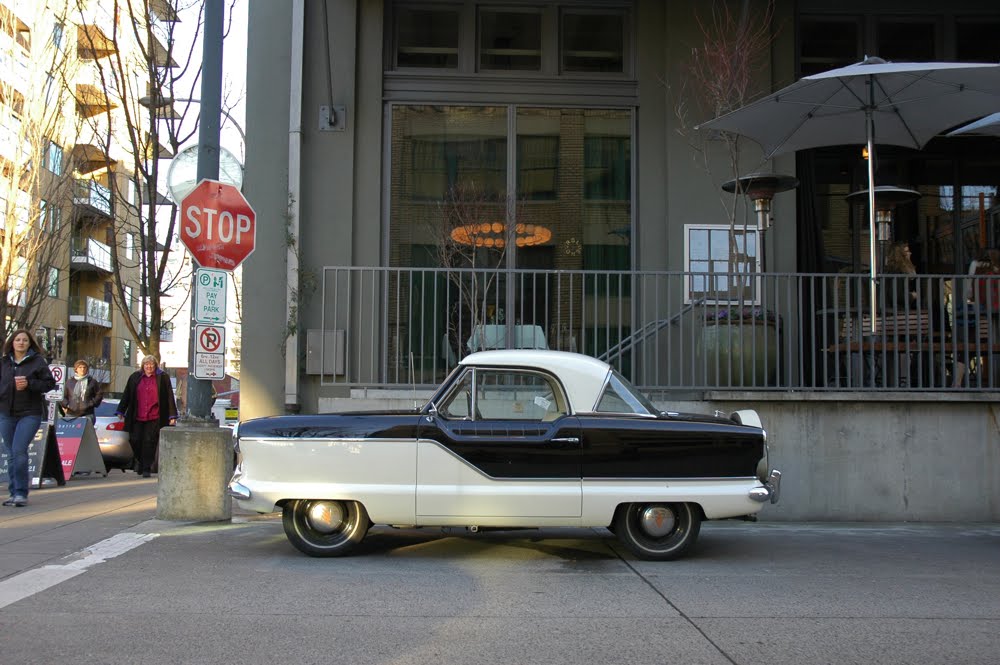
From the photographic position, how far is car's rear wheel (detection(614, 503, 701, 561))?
22.6ft

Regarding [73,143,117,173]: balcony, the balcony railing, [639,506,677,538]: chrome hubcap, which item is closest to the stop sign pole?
the balcony railing

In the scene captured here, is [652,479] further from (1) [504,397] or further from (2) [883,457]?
(2) [883,457]

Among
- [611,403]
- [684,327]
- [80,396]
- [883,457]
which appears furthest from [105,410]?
[883,457]

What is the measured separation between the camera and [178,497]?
8.20 metres

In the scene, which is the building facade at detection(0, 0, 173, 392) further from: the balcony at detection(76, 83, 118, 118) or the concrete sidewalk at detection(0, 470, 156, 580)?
the concrete sidewalk at detection(0, 470, 156, 580)

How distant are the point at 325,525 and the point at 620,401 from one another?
2445 mm

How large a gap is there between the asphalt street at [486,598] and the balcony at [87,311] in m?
39.3

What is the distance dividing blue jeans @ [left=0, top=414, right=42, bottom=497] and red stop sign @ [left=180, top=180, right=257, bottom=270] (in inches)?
111

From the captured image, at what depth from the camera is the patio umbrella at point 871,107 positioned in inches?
348

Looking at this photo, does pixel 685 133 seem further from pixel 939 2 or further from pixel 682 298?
pixel 939 2

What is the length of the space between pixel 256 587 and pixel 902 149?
35.2 feet

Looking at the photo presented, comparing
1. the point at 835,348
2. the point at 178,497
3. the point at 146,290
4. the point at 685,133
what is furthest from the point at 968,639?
the point at 146,290

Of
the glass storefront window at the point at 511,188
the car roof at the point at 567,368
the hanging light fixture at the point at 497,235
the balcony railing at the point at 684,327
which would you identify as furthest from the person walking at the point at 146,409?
the car roof at the point at 567,368

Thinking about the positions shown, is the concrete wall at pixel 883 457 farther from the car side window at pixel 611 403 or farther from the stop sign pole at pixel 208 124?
the car side window at pixel 611 403
